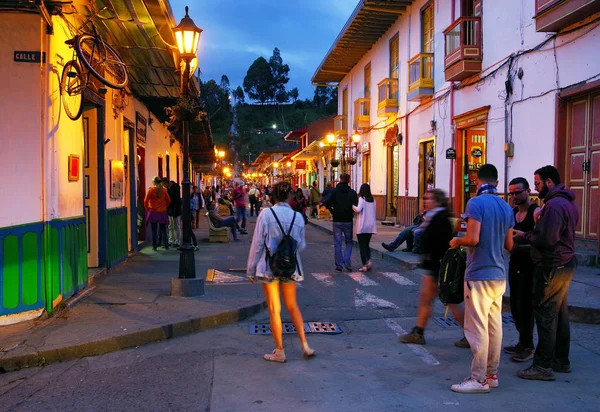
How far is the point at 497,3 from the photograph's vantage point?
12430 millimetres

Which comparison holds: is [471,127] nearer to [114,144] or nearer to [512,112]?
[512,112]

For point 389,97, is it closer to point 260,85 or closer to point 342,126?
point 342,126

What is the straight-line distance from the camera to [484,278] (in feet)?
13.9

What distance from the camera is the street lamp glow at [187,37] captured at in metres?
7.35

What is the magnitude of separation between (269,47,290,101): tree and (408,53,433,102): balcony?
368 ft

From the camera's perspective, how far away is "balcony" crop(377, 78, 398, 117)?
19703 millimetres

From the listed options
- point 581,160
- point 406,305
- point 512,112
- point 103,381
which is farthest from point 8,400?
point 512,112

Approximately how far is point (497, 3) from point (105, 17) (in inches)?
356

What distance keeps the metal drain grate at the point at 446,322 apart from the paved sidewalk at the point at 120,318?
2.31m

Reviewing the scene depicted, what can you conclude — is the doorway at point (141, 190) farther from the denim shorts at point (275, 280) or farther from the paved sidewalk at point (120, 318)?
the denim shorts at point (275, 280)

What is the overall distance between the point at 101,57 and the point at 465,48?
9.01 metres

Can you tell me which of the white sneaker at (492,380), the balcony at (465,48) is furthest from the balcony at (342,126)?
the white sneaker at (492,380)

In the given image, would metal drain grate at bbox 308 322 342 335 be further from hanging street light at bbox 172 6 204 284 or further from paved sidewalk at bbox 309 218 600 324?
hanging street light at bbox 172 6 204 284

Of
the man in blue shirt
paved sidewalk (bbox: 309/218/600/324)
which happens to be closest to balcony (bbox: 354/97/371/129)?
paved sidewalk (bbox: 309/218/600/324)
